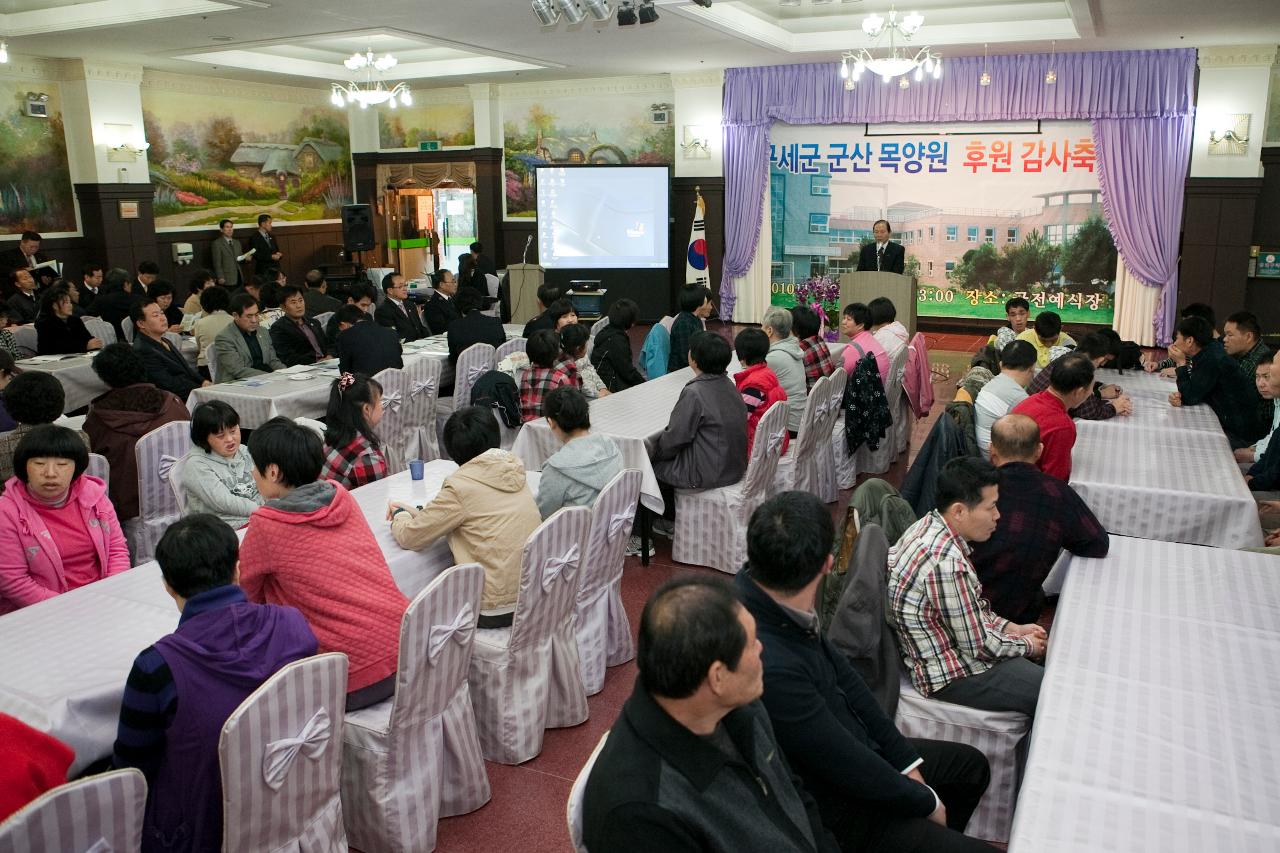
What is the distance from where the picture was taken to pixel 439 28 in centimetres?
945

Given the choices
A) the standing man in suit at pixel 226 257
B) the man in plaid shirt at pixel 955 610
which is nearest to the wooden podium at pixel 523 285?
the standing man in suit at pixel 226 257

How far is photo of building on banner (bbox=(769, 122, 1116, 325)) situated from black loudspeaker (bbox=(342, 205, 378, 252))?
594 centimetres

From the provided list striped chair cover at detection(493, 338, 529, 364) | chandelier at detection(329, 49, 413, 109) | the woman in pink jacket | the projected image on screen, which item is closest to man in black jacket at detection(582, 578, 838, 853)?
the woman in pink jacket

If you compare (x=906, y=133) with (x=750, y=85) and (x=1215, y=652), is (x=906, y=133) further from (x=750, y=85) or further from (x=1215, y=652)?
(x=1215, y=652)

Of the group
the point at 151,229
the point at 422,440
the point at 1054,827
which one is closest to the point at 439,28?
the point at 422,440

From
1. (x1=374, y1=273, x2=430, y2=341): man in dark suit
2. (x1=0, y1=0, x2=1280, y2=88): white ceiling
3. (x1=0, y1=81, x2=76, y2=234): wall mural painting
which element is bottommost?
(x1=374, y1=273, x2=430, y2=341): man in dark suit

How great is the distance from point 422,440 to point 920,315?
8296 millimetres

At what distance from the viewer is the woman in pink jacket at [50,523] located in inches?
128

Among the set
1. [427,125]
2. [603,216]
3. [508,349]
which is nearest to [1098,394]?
[508,349]

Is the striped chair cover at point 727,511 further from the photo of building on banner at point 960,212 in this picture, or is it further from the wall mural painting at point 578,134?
the wall mural painting at point 578,134

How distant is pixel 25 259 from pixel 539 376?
323 inches

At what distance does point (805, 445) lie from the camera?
5.57 metres

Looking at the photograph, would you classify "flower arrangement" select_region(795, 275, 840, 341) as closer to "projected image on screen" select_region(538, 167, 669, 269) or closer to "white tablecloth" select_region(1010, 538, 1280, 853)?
"projected image on screen" select_region(538, 167, 669, 269)

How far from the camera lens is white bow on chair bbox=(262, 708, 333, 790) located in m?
2.22
